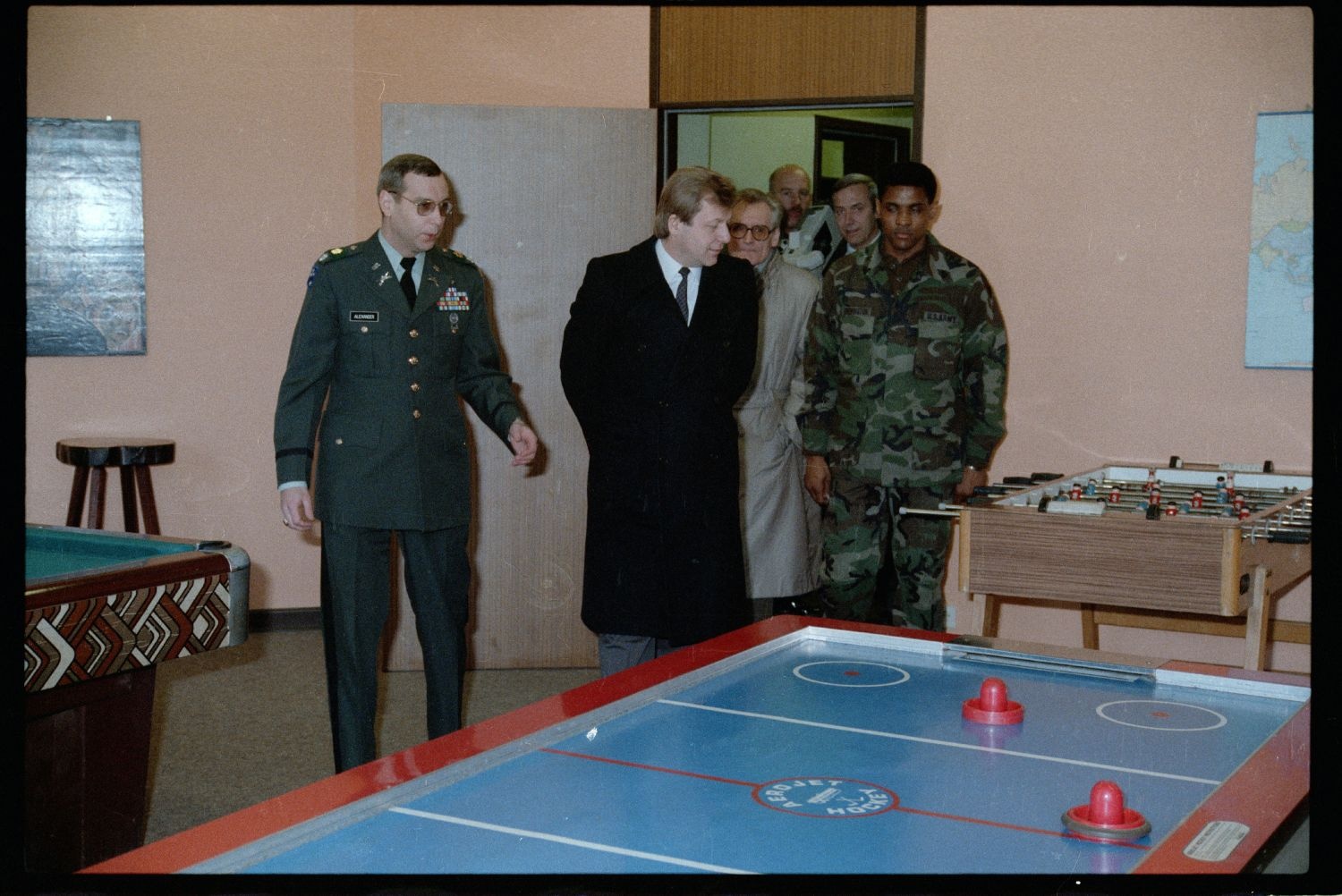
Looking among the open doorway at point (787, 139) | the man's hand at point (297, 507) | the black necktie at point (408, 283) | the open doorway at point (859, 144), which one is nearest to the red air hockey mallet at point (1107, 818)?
the man's hand at point (297, 507)

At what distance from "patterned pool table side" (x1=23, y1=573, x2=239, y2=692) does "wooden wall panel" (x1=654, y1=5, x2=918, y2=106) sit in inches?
110

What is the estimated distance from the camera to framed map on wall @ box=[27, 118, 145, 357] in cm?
285

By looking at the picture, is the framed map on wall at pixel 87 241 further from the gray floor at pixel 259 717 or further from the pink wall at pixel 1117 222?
the pink wall at pixel 1117 222

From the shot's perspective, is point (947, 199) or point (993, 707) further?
point (947, 199)

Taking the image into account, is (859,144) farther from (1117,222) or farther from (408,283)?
(408,283)

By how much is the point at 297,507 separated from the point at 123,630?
29.8 inches

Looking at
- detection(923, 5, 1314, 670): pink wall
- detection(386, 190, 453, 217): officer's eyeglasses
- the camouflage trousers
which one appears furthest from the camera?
detection(923, 5, 1314, 670): pink wall

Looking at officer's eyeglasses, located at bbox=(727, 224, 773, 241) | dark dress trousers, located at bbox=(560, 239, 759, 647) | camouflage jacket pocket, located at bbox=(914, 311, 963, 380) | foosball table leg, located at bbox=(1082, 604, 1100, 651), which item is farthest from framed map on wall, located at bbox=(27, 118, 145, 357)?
foosball table leg, located at bbox=(1082, 604, 1100, 651)

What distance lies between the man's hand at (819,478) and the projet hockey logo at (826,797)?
7.29ft

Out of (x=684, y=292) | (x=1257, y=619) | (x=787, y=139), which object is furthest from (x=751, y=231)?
(x=1257, y=619)

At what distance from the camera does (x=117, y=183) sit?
12.9 ft

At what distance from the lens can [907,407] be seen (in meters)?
3.41

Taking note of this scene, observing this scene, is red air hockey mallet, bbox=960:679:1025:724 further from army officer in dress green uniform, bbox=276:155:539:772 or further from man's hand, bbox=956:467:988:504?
man's hand, bbox=956:467:988:504

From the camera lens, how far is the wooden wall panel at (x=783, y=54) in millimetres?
4145
